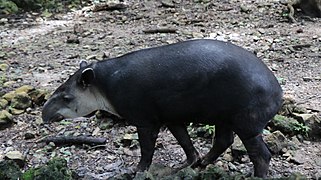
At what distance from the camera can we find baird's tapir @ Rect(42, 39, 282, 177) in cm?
397

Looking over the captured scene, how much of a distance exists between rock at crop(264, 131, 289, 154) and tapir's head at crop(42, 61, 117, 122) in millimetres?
1526

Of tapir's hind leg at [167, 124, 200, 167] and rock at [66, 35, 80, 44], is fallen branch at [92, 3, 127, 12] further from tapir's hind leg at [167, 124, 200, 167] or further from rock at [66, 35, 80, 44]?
tapir's hind leg at [167, 124, 200, 167]

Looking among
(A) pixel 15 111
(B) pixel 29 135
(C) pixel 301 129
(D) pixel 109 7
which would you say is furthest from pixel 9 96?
(D) pixel 109 7

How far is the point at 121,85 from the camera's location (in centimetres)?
423

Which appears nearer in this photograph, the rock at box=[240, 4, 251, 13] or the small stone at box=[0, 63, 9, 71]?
the small stone at box=[0, 63, 9, 71]

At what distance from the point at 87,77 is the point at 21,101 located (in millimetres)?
2278

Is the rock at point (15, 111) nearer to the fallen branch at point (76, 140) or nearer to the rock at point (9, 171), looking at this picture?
the fallen branch at point (76, 140)

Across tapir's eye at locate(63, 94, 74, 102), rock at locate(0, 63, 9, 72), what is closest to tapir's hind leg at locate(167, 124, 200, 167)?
tapir's eye at locate(63, 94, 74, 102)

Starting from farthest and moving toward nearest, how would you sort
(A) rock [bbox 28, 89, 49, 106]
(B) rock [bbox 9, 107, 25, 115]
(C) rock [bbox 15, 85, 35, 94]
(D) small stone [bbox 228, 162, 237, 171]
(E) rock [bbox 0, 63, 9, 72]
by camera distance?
(E) rock [bbox 0, 63, 9, 72], (C) rock [bbox 15, 85, 35, 94], (A) rock [bbox 28, 89, 49, 106], (B) rock [bbox 9, 107, 25, 115], (D) small stone [bbox 228, 162, 237, 171]

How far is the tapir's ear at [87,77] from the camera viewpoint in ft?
14.1

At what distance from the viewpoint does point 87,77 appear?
4.35 metres

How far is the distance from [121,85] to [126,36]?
Result: 16.8ft

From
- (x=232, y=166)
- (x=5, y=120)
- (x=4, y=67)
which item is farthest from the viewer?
(x=4, y=67)

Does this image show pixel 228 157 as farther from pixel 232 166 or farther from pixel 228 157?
pixel 232 166
